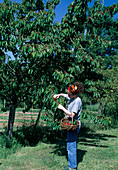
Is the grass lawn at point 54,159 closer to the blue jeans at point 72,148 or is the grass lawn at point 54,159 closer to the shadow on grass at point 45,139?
the shadow on grass at point 45,139

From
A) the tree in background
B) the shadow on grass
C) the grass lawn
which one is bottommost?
the grass lawn

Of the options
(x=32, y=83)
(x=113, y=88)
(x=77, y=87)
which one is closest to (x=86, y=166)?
(x=77, y=87)

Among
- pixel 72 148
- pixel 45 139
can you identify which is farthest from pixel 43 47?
pixel 45 139

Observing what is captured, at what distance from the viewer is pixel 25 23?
20.1 ft

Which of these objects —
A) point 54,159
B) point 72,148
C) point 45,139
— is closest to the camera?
point 72,148

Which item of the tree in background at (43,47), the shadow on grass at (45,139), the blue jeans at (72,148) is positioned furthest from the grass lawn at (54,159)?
the tree in background at (43,47)

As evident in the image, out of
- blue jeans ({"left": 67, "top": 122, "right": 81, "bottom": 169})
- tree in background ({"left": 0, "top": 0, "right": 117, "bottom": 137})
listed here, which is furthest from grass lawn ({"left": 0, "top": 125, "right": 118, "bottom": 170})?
tree in background ({"left": 0, "top": 0, "right": 117, "bottom": 137})

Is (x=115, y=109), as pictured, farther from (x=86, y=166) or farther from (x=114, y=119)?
(x=86, y=166)

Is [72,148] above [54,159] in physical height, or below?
above

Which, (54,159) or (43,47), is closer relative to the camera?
(54,159)

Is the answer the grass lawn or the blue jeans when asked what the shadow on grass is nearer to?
the grass lawn

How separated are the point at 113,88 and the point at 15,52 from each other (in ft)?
19.4

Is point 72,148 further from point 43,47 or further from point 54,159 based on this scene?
point 43,47

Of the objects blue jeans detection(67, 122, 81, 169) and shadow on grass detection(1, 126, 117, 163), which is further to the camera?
shadow on grass detection(1, 126, 117, 163)
